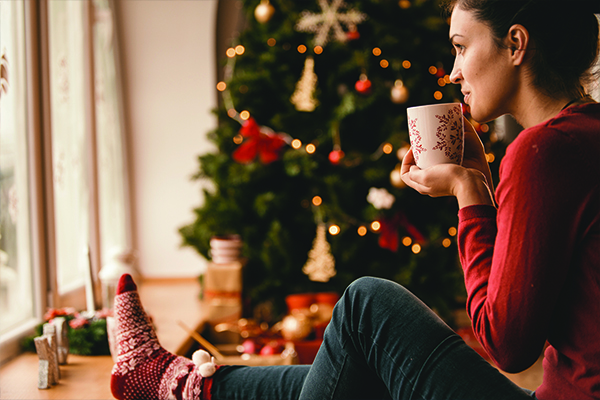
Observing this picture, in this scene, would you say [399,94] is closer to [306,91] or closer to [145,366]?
[306,91]

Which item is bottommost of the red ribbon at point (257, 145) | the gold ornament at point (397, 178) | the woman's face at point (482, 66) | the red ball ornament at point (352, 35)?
the gold ornament at point (397, 178)

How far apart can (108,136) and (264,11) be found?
1.18 metres

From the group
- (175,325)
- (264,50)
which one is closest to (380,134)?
(264,50)

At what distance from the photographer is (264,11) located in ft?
6.88

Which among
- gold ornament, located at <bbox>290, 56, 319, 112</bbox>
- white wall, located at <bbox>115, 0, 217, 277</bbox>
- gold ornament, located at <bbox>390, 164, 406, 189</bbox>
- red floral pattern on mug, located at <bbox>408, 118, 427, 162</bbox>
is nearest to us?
red floral pattern on mug, located at <bbox>408, 118, 427, 162</bbox>

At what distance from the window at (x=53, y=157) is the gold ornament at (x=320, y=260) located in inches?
30.1

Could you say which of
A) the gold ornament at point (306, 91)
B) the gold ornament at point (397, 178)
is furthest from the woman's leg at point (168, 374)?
the gold ornament at point (306, 91)

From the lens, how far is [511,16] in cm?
70

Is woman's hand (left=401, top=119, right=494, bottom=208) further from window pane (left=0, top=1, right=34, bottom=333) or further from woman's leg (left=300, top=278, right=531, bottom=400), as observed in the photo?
window pane (left=0, top=1, right=34, bottom=333)

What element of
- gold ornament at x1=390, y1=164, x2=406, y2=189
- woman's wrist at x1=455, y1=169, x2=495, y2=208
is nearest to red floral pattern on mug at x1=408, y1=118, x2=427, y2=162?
woman's wrist at x1=455, y1=169, x2=495, y2=208

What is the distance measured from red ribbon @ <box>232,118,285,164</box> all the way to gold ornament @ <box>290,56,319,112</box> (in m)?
0.17

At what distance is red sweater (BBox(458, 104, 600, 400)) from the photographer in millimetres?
595

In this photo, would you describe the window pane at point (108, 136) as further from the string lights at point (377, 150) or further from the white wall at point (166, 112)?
the string lights at point (377, 150)

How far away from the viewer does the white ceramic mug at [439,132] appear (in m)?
0.80
